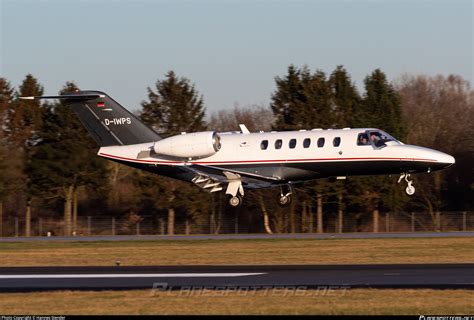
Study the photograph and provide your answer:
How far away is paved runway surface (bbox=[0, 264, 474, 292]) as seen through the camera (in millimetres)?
19016

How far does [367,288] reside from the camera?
18.0 metres

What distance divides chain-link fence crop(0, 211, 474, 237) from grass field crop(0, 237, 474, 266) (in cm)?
1775

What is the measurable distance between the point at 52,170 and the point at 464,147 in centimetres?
2629

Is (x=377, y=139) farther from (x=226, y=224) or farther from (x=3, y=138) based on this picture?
(x=3, y=138)

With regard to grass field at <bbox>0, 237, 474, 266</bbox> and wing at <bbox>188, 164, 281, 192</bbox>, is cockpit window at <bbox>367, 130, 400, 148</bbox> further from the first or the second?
wing at <bbox>188, 164, 281, 192</bbox>

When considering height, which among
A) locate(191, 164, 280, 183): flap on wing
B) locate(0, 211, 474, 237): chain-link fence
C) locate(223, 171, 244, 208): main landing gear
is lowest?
locate(0, 211, 474, 237): chain-link fence

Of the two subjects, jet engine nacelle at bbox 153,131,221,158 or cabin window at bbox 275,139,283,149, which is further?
jet engine nacelle at bbox 153,131,221,158

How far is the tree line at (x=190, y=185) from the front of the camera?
179 feet

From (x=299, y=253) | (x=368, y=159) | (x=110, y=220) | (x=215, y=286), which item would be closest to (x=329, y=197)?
(x=110, y=220)

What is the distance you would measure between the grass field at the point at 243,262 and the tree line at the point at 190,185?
60.1 feet

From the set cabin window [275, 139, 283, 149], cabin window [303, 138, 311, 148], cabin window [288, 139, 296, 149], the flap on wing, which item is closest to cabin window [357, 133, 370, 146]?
cabin window [303, 138, 311, 148]

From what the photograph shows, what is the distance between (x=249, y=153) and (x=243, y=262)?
11.8 metres

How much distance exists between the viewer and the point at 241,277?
68.1ft

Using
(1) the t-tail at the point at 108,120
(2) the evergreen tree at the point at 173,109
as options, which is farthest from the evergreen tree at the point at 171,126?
(1) the t-tail at the point at 108,120
